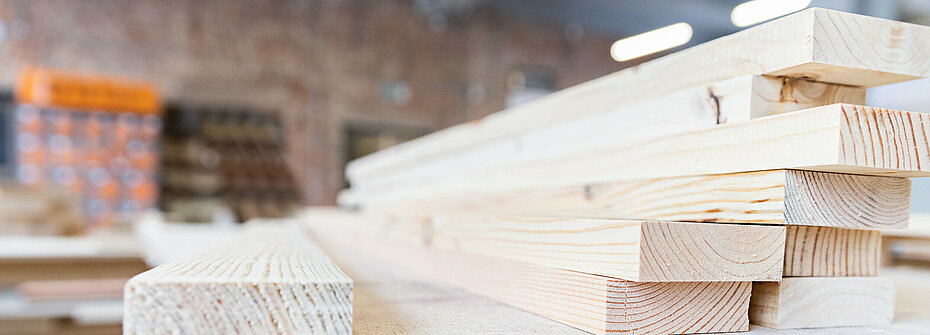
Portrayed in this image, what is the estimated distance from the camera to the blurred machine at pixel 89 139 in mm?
6598

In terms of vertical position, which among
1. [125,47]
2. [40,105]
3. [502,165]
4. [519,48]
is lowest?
[502,165]

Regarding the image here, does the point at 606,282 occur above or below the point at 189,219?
above

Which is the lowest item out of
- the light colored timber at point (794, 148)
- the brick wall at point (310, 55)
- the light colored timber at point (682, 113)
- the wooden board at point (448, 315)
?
the wooden board at point (448, 315)

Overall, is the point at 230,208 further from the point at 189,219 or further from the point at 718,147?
the point at 718,147

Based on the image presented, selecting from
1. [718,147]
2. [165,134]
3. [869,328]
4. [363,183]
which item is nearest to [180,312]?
[718,147]

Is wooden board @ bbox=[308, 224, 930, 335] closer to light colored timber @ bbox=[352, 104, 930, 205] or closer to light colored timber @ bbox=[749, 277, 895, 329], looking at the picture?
light colored timber @ bbox=[749, 277, 895, 329]

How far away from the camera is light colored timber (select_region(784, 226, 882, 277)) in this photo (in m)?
1.02

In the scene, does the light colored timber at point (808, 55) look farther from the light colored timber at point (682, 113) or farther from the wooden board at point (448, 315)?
the wooden board at point (448, 315)

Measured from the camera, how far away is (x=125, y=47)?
7.91 metres

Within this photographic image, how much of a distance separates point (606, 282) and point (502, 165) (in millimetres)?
1048

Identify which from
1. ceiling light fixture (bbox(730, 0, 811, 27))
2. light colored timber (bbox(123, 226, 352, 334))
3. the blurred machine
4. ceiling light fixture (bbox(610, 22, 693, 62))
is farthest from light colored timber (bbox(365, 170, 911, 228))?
ceiling light fixture (bbox(610, 22, 693, 62))

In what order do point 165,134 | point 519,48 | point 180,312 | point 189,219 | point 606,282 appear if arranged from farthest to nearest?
point 519,48 < point 165,134 < point 189,219 < point 606,282 < point 180,312

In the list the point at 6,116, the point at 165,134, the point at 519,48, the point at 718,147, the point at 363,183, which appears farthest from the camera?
the point at 519,48

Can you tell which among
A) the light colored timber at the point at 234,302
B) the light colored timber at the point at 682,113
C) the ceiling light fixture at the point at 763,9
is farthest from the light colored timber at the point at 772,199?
the ceiling light fixture at the point at 763,9
